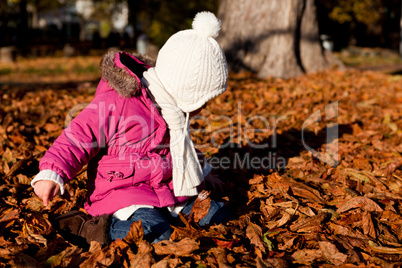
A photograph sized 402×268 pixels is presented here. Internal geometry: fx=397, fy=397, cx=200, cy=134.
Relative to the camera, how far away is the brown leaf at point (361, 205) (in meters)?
2.53

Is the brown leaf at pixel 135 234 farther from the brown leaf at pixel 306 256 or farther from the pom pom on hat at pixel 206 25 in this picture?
the pom pom on hat at pixel 206 25

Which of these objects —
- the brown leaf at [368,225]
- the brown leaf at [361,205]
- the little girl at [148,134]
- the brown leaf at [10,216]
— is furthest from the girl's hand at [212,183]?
the brown leaf at [10,216]

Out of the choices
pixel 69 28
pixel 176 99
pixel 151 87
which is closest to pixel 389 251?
pixel 176 99

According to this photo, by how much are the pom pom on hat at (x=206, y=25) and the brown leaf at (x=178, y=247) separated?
1.10m

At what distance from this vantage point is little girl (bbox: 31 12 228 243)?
6.99 ft

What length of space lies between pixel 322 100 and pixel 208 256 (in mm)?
3815

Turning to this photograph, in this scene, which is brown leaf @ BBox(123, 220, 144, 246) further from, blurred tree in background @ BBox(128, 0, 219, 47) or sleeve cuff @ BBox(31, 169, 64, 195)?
blurred tree in background @ BBox(128, 0, 219, 47)

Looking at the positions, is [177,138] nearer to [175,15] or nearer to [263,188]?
[263,188]

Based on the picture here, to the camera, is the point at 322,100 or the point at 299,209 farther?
the point at 322,100

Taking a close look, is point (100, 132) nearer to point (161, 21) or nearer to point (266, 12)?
point (266, 12)

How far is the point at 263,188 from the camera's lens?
9.32 ft

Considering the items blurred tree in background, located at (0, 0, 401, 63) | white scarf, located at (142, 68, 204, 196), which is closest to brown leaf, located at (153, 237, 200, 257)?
white scarf, located at (142, 68, 204, 196)

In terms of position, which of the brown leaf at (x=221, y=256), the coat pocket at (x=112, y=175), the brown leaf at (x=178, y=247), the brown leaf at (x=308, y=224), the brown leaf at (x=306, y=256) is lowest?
the brown leaf at (x=306, y=256)

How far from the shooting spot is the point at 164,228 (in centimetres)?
214
